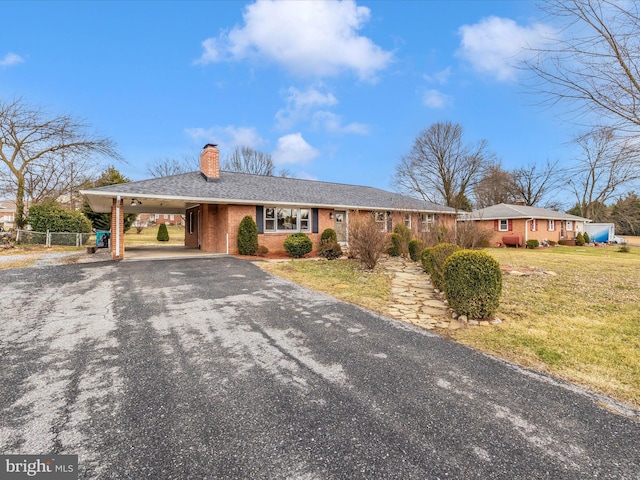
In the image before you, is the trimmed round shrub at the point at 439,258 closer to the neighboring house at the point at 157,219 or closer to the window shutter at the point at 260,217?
the window shutter at the point at 260,217

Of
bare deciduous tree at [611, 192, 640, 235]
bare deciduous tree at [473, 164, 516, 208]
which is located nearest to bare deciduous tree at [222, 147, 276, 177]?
bare deciduous tree at [473, 164, 516, 208]

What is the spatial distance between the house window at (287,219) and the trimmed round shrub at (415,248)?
17.8 feet

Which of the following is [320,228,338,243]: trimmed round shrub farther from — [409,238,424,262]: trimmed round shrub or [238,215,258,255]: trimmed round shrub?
[409,238,424,262]: trimmed round shrub

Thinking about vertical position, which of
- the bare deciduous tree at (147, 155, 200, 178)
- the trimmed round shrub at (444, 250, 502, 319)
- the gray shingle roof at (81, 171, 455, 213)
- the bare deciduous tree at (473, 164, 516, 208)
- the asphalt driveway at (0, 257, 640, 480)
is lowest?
the asphalt driveway at (0, 257, 640, 480)

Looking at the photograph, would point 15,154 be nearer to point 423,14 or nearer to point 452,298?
point 423,14

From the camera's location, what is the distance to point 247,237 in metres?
13.3

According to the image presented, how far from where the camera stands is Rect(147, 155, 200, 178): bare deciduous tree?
36.2 meters

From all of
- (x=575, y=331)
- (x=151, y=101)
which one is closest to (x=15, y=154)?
(x=151, y=101)

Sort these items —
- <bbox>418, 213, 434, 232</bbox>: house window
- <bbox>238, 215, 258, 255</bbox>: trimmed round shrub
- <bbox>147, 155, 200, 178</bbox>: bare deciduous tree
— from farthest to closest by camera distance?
<bbox>147, 155, 200, 178</bbox>: bare deciduous tree < <bbox>418, 213, 434, 232</bbox>: house window < <bbox>238, 215, 258, 255</bbox>: trimmed round shrub

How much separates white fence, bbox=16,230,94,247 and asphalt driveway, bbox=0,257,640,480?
16.1m

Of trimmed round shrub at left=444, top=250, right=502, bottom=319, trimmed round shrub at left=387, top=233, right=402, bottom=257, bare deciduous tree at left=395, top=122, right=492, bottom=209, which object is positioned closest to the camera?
A: trimmed round shrub at left=444, top=250, right=502, bottom=319

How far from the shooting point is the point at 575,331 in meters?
4.59

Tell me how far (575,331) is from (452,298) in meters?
1.77

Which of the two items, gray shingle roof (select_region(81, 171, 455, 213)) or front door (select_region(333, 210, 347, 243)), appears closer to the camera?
gray shingle roof (select_region(81, 171, 455, 213))
